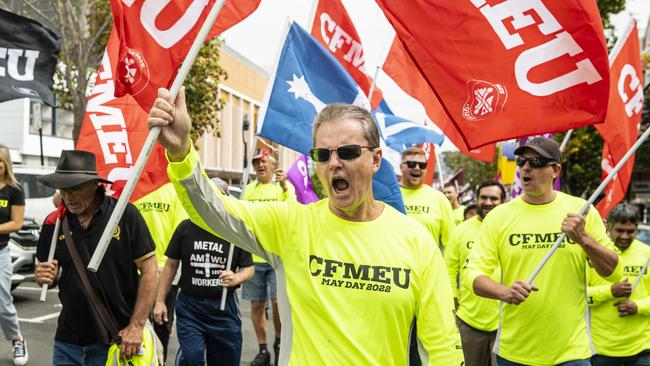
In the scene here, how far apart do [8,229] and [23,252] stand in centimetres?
411

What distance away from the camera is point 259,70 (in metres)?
61.8

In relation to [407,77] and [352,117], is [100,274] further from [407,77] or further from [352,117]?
[407,77]

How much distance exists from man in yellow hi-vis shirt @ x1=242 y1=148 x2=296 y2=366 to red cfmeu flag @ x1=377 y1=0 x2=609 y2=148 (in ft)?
11.5

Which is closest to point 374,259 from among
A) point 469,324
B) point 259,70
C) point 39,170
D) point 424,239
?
point 424,239

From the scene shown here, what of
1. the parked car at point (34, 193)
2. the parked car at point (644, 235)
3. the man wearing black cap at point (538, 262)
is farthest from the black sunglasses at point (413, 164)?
the parked car at point (34, 193)

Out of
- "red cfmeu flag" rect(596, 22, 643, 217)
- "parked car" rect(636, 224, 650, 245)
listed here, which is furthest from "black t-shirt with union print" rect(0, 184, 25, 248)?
"parked car" rect(636, 224, 650, 245)

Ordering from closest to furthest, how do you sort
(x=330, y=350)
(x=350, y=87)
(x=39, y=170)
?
(x=330, y=350), (x=350, y=87), (x=39, y=170)

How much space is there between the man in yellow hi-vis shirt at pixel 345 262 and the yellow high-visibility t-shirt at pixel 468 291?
197 cm

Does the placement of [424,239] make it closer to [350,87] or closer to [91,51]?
[350,87]

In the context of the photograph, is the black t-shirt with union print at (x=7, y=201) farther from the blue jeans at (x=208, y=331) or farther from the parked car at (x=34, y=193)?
the parked car at (x=34, y=193)

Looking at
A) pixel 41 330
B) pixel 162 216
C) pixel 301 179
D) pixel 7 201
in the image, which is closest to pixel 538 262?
pixel 162 216

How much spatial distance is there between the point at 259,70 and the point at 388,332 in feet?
198

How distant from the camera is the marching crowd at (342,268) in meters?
2.65

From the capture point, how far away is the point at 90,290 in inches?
163
